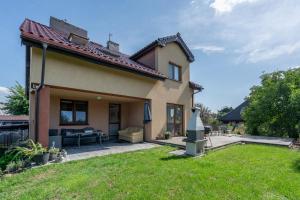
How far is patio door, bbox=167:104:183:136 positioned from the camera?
14141mm

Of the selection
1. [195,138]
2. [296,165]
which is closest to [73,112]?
[195,138]

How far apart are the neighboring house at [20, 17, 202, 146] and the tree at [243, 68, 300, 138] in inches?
270

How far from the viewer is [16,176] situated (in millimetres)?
5406

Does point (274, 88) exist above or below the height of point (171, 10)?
below

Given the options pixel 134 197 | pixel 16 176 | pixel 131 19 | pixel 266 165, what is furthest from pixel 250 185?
pixel 131 19

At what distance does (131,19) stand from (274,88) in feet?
46.7

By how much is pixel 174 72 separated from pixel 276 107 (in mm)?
10292

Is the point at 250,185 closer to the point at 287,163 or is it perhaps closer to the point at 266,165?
the point at 266,165

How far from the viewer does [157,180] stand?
519 centimetres

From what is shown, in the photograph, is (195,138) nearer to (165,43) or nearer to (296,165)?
(296,165)

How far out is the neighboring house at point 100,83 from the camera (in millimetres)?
7508

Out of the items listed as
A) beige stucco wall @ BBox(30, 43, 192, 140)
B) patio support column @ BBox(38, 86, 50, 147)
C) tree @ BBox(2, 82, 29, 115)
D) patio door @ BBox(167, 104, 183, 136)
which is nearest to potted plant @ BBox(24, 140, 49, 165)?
patio support column @ BBox(38, 86, 50, 147)

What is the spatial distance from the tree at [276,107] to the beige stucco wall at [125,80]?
7631 millimetres

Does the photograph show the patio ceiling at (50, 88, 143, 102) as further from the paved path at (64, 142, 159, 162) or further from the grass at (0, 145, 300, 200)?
the grass at (0, 145, 300, 200)
